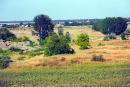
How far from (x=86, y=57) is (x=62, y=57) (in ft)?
9.12

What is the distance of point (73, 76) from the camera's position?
124 feet

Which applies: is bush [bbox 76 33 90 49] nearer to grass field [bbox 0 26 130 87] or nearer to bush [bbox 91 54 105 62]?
grass field [bbox 0 26 130 87]

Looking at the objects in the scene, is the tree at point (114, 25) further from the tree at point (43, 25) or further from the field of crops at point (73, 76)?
the field of crops at point (73, 76)

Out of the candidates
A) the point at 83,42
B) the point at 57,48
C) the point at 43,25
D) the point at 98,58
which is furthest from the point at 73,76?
the point at 43,25

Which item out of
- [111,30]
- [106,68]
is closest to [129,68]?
[106,68]

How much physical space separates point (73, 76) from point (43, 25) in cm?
5414

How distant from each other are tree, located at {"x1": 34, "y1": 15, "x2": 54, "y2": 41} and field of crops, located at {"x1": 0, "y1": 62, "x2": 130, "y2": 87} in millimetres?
44872

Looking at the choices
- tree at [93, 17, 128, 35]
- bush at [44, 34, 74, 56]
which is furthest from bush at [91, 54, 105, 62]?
tree at [93, 17, 128, 35]

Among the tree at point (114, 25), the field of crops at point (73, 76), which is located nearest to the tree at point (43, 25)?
the tree at point (114, 25)

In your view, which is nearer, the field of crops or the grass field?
the field of crops

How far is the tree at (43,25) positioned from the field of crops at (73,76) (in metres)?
44.9

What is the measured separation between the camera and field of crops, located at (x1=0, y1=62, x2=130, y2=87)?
32938 millimetres

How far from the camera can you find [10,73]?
4138cm

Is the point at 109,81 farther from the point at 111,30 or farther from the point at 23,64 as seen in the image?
the point at 111,30
